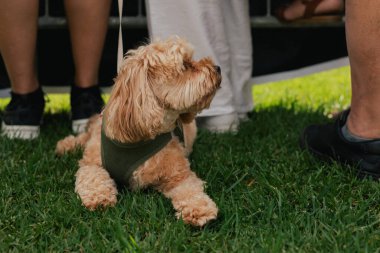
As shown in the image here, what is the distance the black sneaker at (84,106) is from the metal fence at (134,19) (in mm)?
498

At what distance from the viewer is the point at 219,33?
3.67 m

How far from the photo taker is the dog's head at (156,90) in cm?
241

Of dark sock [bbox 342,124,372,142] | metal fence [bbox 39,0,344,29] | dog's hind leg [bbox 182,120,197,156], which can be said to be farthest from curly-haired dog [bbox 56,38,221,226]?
metal fence [bbox 39,0,344,29]

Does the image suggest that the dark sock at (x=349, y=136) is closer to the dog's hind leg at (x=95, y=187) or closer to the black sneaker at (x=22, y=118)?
the dog's hind leg at (x=95, y=187)

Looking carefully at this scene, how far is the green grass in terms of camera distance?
7.02ft

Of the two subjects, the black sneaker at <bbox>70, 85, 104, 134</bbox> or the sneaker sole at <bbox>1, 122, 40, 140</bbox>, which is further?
the black sneaker at <bbox>70, 85, 104, 134</bbox>

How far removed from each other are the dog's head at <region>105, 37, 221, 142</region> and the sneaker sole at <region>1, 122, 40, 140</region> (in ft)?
3.83

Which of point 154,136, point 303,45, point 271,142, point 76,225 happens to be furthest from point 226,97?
point 76,225

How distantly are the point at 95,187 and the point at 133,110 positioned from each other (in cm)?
38

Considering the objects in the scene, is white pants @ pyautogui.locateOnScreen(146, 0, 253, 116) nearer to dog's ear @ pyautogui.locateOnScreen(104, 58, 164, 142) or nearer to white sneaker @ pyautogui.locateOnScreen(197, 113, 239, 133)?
white sneaker @ pyautogui.locateOnScreen(197, 113, 239, 133)

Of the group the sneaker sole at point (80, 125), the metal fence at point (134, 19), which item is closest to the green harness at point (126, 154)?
the sneaker sole at point (80, 125)

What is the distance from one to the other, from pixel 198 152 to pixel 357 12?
113cm

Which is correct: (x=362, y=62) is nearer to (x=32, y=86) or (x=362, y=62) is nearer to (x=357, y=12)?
(x=357, y=12)

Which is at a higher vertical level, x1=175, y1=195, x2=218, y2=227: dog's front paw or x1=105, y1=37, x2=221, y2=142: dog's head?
x1=105, y1=37, x2=221, y2=142: dog's head
